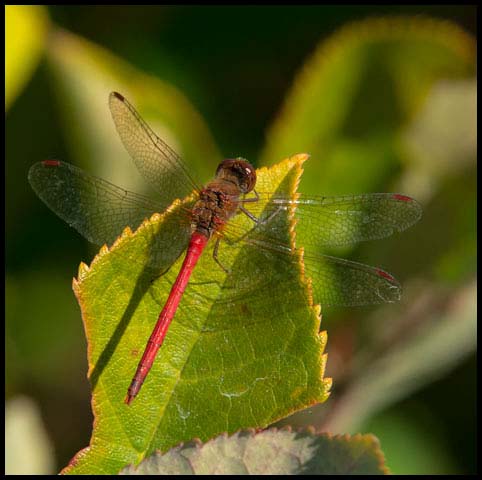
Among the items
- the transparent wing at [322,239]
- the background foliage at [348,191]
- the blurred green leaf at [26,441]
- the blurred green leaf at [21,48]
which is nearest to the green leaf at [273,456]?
the transparent wing at [322,239]

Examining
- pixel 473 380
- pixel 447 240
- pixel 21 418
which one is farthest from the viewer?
pixel 473 380

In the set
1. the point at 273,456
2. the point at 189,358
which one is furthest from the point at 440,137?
the point at 273,456

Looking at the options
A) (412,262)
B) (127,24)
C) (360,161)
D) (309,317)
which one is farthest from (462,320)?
(127,24)

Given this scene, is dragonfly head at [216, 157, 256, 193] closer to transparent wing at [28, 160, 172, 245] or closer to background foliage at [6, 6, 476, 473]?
background foliage at [6, 6, 476, 473]

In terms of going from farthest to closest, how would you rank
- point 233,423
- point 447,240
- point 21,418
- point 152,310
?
point 447,240 → point 21,418 → point 152,310 → point 233,423

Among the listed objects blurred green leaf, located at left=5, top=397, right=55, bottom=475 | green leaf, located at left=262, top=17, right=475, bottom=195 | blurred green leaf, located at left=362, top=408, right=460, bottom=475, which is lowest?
blurred green leaf, located at left=5, top=397, right=55, bottom=475

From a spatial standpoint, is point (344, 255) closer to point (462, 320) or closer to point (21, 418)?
point (462, 320)

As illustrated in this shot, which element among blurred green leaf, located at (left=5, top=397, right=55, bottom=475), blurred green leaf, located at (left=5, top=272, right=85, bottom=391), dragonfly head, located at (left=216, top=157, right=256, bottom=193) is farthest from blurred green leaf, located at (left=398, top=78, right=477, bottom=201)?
blurred green leaf, located at (left=5, top=397, right=55, bottom=475)
